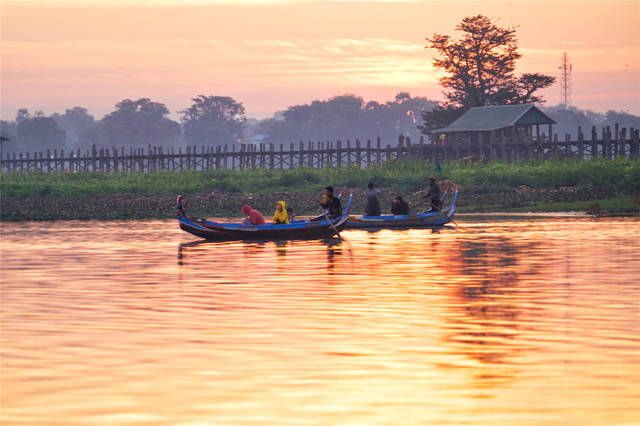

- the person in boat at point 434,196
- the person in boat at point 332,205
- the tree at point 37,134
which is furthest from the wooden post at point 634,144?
the tree at point 37,134

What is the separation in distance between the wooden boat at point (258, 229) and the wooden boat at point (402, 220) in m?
3.39

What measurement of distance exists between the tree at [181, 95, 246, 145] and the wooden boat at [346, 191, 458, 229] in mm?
116806

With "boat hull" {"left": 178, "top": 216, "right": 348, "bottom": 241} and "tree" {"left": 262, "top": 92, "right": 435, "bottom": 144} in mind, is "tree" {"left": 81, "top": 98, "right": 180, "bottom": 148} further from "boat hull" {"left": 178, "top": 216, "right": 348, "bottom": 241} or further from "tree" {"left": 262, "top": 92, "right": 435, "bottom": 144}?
"boat hull" {"left": 178, "top": 216, "right": 348, "bottom": 241}

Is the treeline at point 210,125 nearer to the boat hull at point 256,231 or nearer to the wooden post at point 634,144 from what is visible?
the wooden post at point 634,144

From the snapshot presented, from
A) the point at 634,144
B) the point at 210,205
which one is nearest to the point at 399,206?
the point at 210,205

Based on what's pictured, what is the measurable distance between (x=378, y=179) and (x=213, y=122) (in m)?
98.9

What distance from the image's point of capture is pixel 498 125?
6600 cm

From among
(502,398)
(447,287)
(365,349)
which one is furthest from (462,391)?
(447,287)

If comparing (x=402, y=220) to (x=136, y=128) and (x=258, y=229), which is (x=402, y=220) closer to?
(x=258, y=229)

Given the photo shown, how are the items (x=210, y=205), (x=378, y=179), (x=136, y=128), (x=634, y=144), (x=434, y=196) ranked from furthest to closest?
(x=136, y=128), (x=634, y=144), (x=378, y=179), (x=210, y=205), (x=434, y=196)

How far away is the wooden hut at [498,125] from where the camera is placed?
6594cm

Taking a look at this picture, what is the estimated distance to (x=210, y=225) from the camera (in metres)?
27.8

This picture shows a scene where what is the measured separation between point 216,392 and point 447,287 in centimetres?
843

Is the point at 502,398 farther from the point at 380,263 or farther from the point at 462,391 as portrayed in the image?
the point at 380,263
